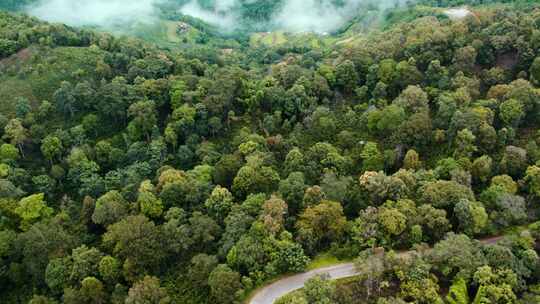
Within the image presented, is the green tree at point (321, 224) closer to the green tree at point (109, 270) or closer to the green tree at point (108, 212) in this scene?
the green tree at point (109, 270)

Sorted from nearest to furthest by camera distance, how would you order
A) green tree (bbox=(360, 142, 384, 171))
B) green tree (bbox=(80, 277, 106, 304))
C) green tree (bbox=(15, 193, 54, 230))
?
green tree (bbox=(80, 277, 106, 304)) → green tree (bbox=(15, 193, 54, 230)) → green tree (bbox=(360, 142, 384, 171))

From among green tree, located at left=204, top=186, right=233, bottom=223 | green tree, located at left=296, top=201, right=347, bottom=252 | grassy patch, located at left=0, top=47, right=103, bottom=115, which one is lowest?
green tree, located at left=296, top=201, right=347, bottom=252

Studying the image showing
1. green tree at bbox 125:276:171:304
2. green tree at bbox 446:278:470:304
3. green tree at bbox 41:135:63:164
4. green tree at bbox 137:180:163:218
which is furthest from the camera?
green tree at bbox 41:135:63:164

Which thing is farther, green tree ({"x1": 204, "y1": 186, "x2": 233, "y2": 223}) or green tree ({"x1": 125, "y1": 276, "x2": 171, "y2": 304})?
green tree ({"x1": 204, "y1": 186, "x2": 233, "y2": 223})

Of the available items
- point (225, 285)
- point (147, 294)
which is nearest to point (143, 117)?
point (147, 294)

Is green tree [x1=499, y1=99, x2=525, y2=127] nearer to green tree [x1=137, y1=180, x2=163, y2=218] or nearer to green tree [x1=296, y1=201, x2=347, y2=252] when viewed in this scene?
green tree [x1=296, y1=201, x2=347, y2=252]

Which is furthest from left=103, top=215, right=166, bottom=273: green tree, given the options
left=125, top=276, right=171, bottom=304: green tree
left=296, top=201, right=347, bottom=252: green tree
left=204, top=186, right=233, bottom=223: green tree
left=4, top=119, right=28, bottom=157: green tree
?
left=4, top=119, right=28, bottom=157: green tree

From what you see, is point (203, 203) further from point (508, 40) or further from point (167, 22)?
point (167, 22)

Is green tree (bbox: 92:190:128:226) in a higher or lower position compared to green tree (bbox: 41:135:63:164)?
lower
